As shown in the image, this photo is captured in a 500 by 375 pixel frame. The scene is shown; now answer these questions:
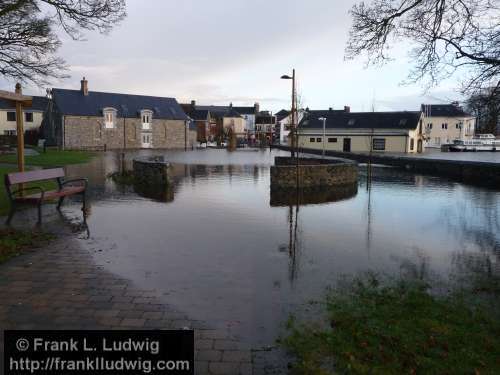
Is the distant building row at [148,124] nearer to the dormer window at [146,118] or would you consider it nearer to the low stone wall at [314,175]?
the dormer window at [146,118]

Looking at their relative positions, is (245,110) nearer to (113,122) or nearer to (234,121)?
(234,121)

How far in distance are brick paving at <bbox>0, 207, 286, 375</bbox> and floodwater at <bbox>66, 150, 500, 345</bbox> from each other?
26cm

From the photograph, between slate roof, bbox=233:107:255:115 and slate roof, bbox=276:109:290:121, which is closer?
slate roof, bbox=276:109:290:121

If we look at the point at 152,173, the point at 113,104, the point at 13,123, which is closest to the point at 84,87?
the point at 113,104

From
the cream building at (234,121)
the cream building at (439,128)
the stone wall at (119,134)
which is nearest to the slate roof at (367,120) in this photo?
the stone wall at (119,134)

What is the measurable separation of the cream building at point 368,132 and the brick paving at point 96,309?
5052 cm

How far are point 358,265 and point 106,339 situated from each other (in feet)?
14.9

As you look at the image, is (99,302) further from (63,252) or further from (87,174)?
(87,174)

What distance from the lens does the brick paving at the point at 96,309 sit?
396 centimetres

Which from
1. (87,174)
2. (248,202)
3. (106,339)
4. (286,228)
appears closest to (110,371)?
(106,339)

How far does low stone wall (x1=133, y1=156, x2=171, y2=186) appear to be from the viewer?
17.0 m

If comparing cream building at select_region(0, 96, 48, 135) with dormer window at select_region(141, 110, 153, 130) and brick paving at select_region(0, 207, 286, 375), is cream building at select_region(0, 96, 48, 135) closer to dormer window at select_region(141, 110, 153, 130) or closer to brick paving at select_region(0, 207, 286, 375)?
dormer window at select_region(141, 110, 153, 130)

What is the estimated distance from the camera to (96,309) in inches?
194

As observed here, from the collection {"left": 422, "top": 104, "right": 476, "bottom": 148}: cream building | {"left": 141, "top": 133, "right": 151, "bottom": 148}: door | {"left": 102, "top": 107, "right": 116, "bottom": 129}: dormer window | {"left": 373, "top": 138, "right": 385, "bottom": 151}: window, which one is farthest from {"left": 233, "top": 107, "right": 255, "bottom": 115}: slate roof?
{"left": 373, "top": 138, "right": 385, "bottom": 151}: window
